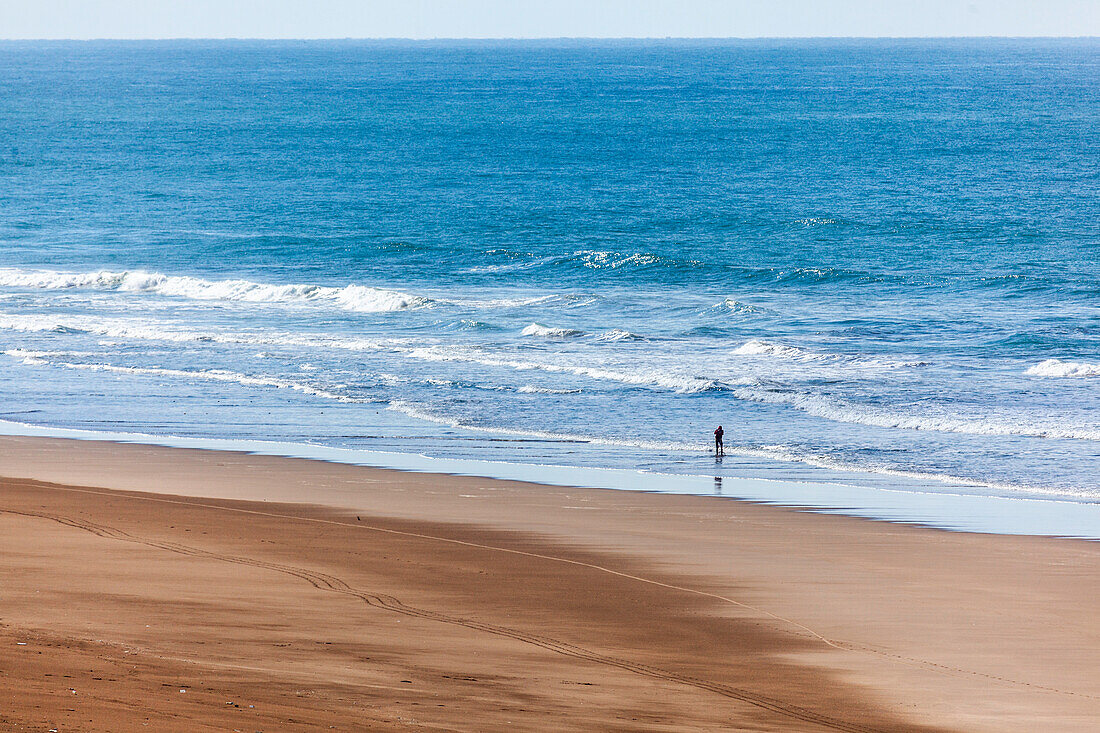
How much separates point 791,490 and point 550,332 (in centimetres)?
1596

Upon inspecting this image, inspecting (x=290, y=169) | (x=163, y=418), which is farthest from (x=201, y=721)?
(x=290, y=169)

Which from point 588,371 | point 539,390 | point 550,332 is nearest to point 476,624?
point 539,390

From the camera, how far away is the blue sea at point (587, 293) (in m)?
23.7

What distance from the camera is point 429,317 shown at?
37.5 metres

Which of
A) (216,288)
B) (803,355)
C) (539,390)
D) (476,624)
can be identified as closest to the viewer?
(476,624)

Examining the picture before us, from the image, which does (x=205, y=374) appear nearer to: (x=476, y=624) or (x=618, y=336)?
(x=618, y=336)

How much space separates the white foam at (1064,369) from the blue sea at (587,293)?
0.09 meters

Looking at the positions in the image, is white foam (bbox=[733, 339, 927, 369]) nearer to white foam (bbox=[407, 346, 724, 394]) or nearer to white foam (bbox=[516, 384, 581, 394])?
white foam (bbox=[407, 346, 724, 394])

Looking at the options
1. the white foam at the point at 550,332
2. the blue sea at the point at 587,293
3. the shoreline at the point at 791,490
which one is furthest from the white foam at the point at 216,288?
the shoreline at the point at 791,490

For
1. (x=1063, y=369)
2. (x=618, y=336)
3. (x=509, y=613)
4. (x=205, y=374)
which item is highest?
(x=509, y=613)

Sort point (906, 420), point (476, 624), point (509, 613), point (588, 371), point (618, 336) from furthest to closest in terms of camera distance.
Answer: point (618, 336) → point (588, 371) → point (906, 420) → point (509, 613) → point (476, 624)

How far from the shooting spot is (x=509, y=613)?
12281mm

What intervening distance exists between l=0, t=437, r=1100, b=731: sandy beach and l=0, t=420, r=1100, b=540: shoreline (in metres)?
0.70

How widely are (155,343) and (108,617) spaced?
23.7 metres
